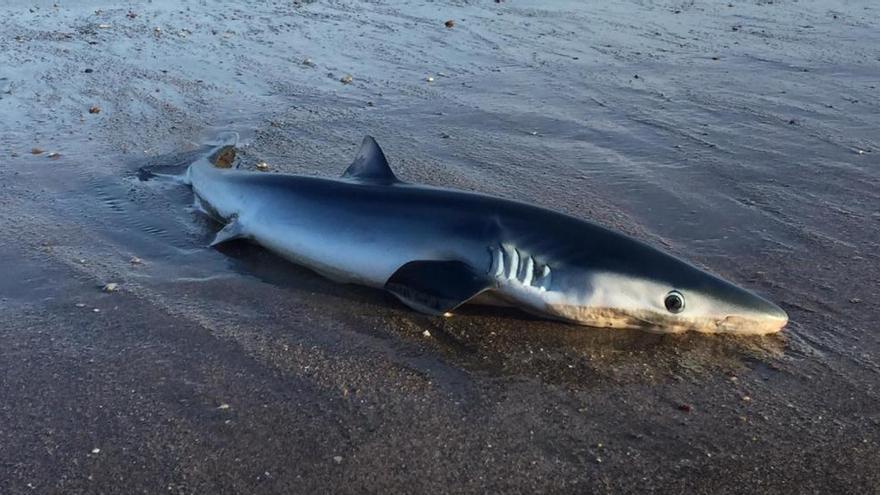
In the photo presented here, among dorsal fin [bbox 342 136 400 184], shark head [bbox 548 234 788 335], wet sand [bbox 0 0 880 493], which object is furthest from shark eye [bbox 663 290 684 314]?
dorsal fin [bbox 342 136 400 184]

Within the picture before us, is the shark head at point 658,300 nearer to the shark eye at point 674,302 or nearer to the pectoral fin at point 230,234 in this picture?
the shark eye at point 674,302

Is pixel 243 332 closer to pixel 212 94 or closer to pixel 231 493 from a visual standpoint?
pixel 231 493

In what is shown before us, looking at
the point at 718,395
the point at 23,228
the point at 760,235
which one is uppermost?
the point at 760,235

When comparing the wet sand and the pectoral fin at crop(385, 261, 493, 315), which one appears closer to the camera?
the wet sand

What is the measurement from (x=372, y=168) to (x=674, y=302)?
6.17ft

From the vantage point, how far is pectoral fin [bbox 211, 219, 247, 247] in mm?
4918

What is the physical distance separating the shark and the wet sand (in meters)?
0.12

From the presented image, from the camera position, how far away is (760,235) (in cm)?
502

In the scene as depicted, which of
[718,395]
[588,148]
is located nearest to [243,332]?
[718,395]

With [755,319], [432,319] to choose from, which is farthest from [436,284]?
[755,319]

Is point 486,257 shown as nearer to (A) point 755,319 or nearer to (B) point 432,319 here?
(B) point 432,319

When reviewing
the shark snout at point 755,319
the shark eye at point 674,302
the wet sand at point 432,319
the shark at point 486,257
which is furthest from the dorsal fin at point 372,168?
the shark snout at point 755,319

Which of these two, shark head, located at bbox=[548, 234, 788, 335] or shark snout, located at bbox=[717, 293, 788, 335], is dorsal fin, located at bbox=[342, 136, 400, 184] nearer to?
shark head, located at bbox=[548, 234, 788, 335]

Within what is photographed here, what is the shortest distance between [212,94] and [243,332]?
4.78 m
